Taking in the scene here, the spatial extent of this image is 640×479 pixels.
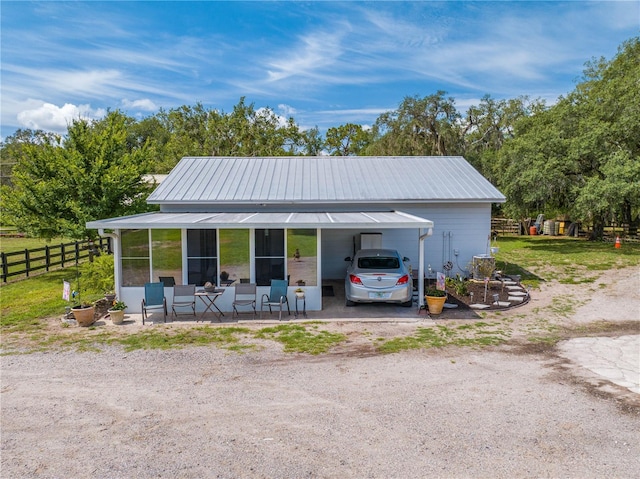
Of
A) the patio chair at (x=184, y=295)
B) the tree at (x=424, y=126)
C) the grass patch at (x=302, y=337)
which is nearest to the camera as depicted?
the grass patch at (x=302, y=337)

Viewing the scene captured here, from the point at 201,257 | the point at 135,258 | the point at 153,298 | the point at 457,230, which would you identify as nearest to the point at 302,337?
the point at 201,257

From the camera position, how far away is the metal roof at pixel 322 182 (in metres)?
14.7

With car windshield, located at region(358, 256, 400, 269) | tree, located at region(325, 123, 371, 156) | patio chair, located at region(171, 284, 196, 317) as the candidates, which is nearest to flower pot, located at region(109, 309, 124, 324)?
patio chair, located at region(171, 284, 196, 317)

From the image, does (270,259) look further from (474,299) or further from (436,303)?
(474,299)

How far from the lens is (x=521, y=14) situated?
628 inches

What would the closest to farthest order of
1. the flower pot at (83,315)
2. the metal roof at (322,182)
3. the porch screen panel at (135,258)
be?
1. the flower pot at (83,315)
2. the porch screen panel at (135,258)
3. the metal roof at (322,182)

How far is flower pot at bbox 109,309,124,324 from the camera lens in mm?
9984

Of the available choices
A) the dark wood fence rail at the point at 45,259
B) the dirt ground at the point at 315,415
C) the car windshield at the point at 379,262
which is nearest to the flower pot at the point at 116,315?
the dirt ground at the point at 315,415

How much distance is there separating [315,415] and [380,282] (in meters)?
5.54

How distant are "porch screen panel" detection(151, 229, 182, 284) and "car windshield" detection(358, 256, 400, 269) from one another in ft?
16.7

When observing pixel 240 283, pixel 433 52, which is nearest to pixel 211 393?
pixel 240 283

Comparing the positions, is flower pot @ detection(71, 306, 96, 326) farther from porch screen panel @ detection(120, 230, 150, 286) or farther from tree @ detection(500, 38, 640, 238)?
tree @ detection(500, 38, 640, 238)

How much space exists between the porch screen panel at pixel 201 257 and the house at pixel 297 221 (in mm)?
28

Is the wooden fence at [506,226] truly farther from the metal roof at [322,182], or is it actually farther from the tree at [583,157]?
the metal roof at [322,182]
